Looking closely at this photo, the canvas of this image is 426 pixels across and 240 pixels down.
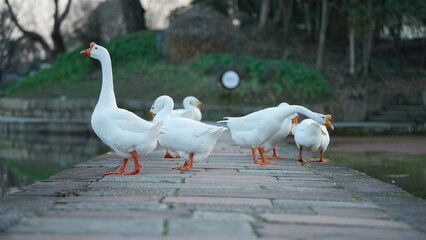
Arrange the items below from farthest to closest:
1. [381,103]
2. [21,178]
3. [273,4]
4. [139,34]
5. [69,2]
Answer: [69,2] → [273,4] → [139,34] → [381,103] → [21,178]

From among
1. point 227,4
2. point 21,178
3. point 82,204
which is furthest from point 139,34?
point 82,204

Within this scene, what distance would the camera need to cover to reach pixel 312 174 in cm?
566

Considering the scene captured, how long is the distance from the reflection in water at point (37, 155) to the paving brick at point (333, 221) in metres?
3.51

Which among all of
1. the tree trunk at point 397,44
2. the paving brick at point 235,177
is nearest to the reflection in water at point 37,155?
the paving brick at point 235,177

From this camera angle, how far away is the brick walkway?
2941 mm

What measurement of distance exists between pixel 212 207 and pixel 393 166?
535cm

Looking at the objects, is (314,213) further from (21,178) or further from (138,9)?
(138,9)

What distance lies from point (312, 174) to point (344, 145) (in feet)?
21.9

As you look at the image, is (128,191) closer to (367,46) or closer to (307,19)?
(367,46)

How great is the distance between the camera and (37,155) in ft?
34.7

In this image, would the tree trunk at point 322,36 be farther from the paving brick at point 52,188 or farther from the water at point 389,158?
the paving brick at point 52,188

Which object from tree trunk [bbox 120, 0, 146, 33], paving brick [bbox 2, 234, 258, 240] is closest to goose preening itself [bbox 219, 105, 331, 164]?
paving brick [bbox 2, 234, 258, 240]

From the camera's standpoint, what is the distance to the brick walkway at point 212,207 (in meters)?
2.94

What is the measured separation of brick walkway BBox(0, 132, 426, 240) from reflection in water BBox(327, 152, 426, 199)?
1119mm
